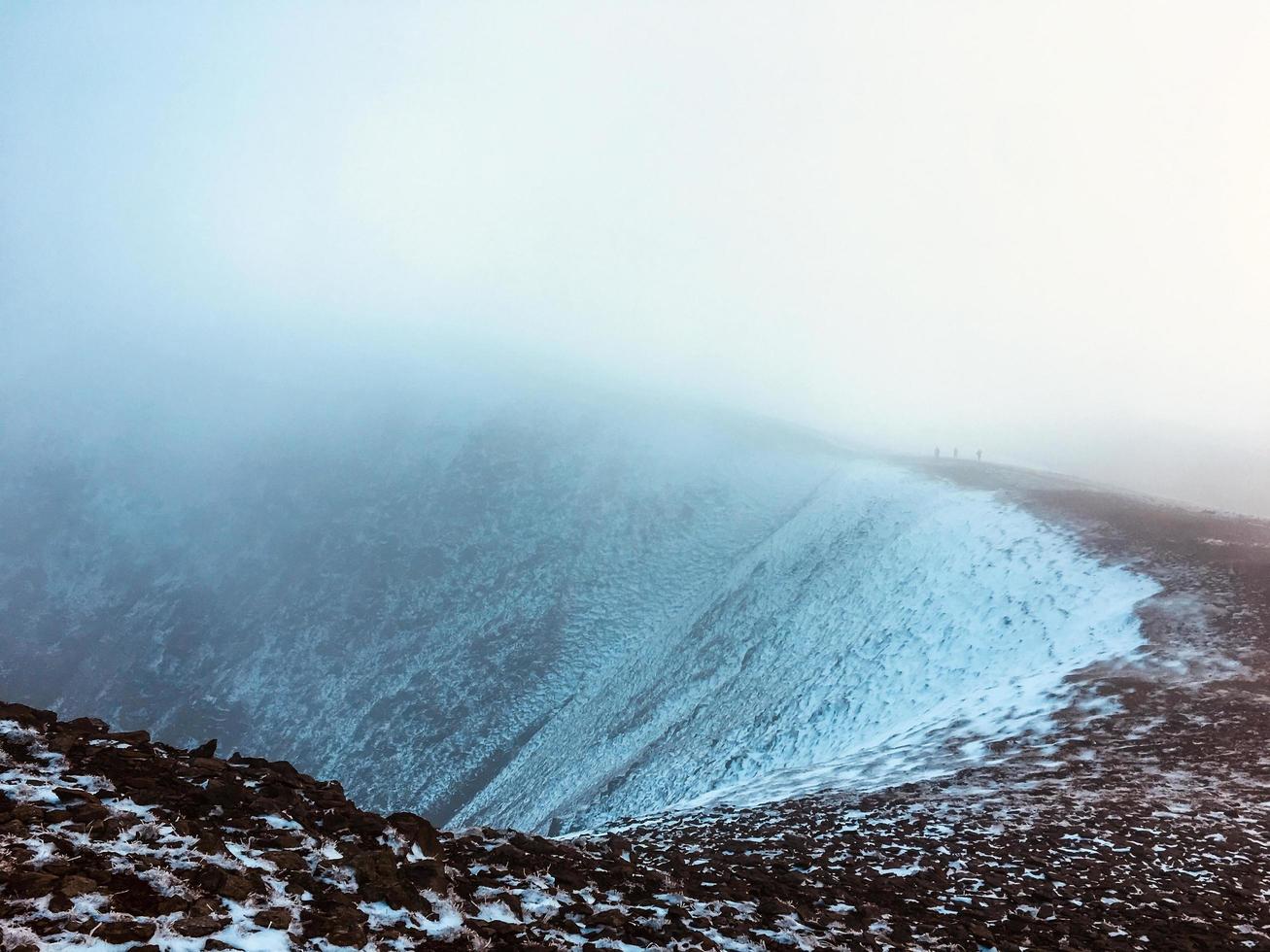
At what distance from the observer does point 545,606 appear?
177 feet

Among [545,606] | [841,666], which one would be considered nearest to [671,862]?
[841,666]

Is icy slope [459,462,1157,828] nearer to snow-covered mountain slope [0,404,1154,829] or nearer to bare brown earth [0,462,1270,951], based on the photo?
snow-covered mountain slope [0,404,1154,829]

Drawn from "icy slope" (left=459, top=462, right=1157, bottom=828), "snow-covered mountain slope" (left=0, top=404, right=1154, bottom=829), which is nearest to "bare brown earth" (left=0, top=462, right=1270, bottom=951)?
"icy slope" (left=459, top=462, right=1157, bottom=828)

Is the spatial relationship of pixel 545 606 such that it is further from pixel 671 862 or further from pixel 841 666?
pixel 671 862

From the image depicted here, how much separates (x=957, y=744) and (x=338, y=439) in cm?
7456

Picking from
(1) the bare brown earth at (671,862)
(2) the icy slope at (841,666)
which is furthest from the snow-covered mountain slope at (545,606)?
(1) the bare brown earth at (671,862)

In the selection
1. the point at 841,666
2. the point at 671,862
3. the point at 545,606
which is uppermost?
the point at 671,862

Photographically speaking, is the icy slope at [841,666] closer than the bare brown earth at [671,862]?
No

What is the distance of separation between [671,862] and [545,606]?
144ft

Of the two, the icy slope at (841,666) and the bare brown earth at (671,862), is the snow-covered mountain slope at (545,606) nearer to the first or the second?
the icy slope at (841,666)

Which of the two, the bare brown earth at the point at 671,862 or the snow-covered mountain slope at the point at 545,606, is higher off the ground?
the bare brown earth at the point at 671,862

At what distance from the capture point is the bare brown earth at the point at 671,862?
563 cm

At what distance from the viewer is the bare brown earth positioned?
18.5 feet

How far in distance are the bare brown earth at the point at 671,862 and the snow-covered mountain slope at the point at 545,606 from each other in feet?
15.2
